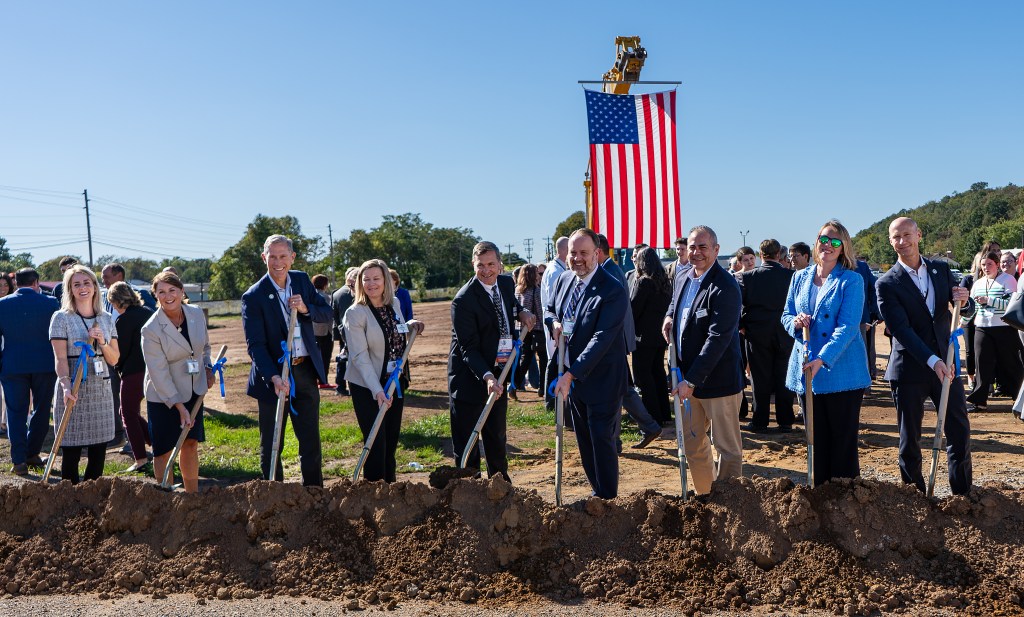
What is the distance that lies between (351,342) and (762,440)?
4.66m

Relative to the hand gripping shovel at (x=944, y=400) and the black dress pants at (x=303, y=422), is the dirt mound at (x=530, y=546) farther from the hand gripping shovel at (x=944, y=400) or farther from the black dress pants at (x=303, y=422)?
the black dress pants at (x=303, y=422)

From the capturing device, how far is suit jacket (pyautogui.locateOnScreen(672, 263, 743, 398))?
16.3 feet

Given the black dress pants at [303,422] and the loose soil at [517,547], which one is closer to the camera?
the loose soil at [517,547]

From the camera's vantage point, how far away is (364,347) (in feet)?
18.7

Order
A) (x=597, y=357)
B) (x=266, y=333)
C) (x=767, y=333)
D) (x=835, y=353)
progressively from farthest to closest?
(x=767, y=333), (x=266, y=333), (x=597, y=357), (x=835, y=353)

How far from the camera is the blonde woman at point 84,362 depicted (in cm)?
617

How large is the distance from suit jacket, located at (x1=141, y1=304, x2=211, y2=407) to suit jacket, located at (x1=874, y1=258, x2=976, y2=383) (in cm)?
481

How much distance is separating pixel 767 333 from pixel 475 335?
13.2ft

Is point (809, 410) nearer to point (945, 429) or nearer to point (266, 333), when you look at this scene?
point (945, 429)

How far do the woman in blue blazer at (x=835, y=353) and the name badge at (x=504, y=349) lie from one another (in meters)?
1.96

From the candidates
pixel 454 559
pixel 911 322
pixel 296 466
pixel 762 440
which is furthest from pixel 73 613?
pixel 762 440

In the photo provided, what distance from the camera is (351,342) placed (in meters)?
5.67

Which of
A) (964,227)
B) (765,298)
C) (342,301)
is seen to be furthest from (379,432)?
(964,227)

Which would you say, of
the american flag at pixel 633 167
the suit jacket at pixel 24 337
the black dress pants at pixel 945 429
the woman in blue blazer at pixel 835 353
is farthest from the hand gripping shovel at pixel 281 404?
the american flag at pixel 633 167
